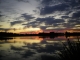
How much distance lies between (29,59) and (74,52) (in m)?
7.94

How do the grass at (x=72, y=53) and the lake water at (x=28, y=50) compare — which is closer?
the grass at (x=72, y=53)

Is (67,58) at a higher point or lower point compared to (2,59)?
higher

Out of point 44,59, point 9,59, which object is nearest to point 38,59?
point 44,59

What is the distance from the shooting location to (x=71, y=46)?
8297mm

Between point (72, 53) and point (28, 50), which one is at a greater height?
point (72, 53)

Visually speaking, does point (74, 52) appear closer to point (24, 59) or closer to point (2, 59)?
point (24, 59)

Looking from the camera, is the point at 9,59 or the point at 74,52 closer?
the point at 74,52

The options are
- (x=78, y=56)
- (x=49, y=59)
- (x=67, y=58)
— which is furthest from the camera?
(x=49, y=59)

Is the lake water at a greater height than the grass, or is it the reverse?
the grass

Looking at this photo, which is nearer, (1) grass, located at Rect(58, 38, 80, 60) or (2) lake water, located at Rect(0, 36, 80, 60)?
(1) grass, located at Rect(58, 38, 80, 60)

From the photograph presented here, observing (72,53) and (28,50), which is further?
(28,50)

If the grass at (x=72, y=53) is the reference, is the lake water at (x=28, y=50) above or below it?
below

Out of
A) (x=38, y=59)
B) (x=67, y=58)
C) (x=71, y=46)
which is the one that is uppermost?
(x=71, y=46)

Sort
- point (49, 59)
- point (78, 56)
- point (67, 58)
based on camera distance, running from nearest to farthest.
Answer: point (78, 56) < point (67, 58) < point (49, 59)
